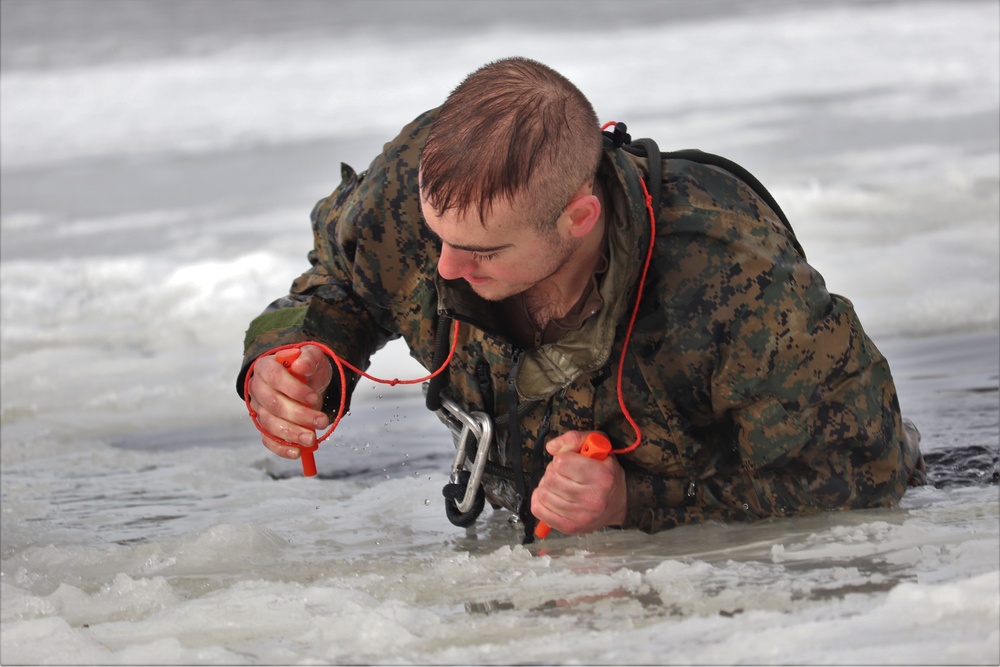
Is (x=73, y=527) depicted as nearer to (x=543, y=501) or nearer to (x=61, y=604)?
(x=61, y=604)

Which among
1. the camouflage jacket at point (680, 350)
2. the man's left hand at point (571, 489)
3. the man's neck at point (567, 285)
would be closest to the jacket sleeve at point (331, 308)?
the camouflage jacket at point (680, 350)

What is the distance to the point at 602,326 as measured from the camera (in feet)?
8.21

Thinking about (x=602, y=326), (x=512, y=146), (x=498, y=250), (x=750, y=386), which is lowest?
(x=750, y=386)

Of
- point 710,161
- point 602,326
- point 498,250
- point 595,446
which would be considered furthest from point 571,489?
point 710,161

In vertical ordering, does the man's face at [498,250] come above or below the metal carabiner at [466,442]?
above

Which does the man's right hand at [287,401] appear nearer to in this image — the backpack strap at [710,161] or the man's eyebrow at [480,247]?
the man's eyebrow at [480,247]

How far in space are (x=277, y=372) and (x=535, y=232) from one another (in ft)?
2.24

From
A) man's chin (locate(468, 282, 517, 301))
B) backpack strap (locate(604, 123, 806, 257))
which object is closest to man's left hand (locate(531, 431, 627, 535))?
man's chin (locate(468, 282, 517, 301))

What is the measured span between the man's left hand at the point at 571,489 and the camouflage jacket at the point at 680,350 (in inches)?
7.6

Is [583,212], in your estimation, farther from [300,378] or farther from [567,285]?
[300,378]

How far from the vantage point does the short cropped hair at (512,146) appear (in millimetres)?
2285

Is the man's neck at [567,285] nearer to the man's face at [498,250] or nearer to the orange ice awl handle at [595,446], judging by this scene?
the man's face at [498,250]

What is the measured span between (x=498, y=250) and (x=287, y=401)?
0.60m

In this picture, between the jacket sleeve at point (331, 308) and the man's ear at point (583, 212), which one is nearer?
the man's ear at point (583, 212)
